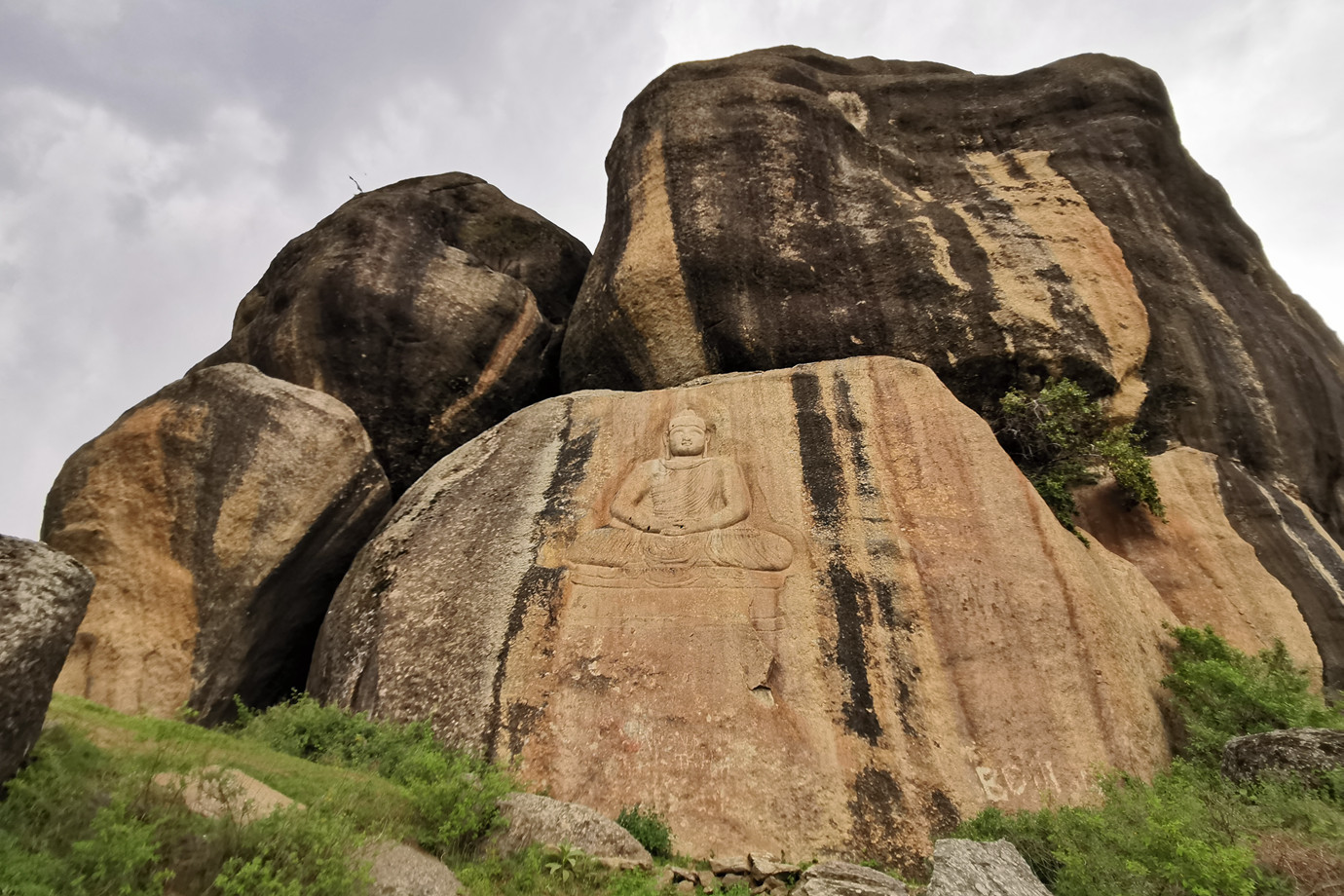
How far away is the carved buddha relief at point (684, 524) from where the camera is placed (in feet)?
25.5

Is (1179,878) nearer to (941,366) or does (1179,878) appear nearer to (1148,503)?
(1148,503)

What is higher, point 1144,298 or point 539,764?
point 1144,298

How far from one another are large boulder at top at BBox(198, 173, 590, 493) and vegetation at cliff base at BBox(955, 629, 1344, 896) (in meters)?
8.48

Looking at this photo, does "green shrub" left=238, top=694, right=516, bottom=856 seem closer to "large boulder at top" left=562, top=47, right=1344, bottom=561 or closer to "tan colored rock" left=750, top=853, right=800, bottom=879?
"tan colored rock" left=750, top=853, right=800, bottom=879

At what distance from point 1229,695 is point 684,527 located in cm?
478

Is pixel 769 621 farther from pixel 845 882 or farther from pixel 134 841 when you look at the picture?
pixel 134 841

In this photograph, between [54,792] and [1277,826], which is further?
[1277,826]

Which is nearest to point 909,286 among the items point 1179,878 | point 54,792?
point 1179,878

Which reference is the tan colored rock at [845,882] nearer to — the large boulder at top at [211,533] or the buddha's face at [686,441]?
the buddha's face at [686,441]

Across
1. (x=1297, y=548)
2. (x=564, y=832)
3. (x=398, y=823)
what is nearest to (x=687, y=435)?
(x=564, y=832)

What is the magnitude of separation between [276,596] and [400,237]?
5.87 metres

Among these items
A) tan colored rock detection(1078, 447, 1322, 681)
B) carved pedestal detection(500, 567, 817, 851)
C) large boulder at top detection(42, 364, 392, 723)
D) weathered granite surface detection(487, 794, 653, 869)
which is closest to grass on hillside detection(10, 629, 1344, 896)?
weathered granite surface detection(487, 794, 653, 869)

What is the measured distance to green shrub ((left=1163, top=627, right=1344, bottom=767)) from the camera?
6.61 meters

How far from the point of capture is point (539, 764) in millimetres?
6566
